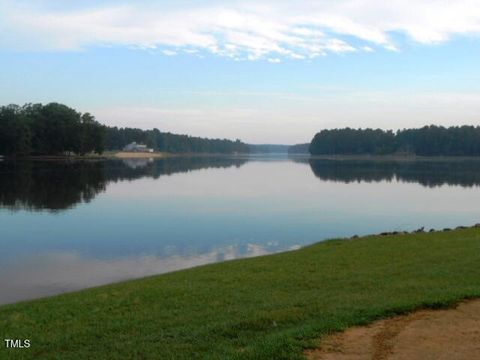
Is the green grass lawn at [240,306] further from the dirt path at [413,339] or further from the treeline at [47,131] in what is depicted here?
the treeline at [47,131]

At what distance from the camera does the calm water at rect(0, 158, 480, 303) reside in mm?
16781

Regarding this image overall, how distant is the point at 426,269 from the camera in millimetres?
11766

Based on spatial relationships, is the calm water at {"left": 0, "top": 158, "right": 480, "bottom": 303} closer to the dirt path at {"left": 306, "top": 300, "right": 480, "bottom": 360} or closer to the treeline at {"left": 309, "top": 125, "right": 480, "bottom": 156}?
the dirt path at {"left": 306, "top": 300, "right": 480, "bottom": 360}

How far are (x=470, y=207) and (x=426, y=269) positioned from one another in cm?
2479

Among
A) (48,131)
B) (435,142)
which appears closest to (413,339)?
(48,131)

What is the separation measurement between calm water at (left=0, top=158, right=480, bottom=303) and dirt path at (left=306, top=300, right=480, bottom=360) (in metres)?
9.14

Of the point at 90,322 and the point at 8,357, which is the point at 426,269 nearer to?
the point at 90,322

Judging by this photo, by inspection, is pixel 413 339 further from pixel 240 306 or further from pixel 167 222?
pixel 167 222

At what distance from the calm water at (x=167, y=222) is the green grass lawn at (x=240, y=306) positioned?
405 cm

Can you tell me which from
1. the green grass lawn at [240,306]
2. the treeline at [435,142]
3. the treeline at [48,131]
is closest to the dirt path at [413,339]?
the green grass lawn at [240,306]

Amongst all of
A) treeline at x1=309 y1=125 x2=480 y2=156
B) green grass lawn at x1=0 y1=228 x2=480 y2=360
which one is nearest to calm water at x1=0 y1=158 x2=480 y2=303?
green grass lawn at x1=0 y1=228 x2=480 y2=360

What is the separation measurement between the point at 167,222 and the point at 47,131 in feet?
315

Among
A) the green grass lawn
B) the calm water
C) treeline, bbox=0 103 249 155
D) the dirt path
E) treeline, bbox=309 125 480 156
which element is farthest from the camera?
treeline, bbox=309 125 480 156

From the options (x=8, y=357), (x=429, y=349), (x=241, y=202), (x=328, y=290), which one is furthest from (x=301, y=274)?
(x=241, y=202)
